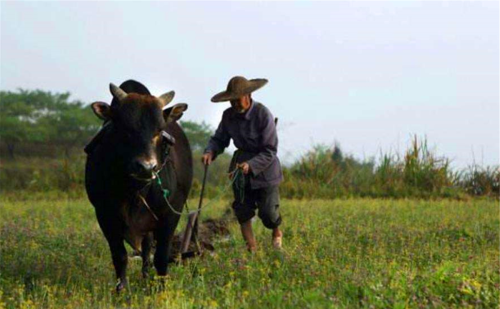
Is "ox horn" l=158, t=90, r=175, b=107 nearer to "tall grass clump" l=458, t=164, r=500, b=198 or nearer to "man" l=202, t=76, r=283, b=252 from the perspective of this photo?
"man" l=202, t=76, r=283, b=252

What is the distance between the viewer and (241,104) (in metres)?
8.52

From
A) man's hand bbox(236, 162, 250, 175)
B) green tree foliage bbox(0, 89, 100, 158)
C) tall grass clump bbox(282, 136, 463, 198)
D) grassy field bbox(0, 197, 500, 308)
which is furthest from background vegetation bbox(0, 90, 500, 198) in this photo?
man's hand bbox(236, 162, 250, 175)

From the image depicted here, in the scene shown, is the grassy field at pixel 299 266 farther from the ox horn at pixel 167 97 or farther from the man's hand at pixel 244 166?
the ox horn at pixel 167 97

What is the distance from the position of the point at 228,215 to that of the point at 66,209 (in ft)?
11.4

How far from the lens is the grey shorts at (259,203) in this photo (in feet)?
28.8

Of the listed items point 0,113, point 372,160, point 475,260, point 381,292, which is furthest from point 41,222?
point 0,113

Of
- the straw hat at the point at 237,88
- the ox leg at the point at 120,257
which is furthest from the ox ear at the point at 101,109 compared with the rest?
the straw hat at the point at 237,88

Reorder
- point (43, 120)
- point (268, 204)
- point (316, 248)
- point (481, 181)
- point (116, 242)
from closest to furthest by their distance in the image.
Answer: point (116, 242)
point (268, 204)
point (316, 248)
point (481, 181)
point (43, 120)

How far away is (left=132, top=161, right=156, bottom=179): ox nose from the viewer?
683cm

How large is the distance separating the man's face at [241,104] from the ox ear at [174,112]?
96cm

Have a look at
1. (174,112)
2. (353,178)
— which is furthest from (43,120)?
(174,112)

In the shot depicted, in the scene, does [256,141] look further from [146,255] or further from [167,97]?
[146,255]

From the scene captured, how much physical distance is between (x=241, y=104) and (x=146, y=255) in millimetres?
1763

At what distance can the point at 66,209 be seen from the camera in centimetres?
1497
